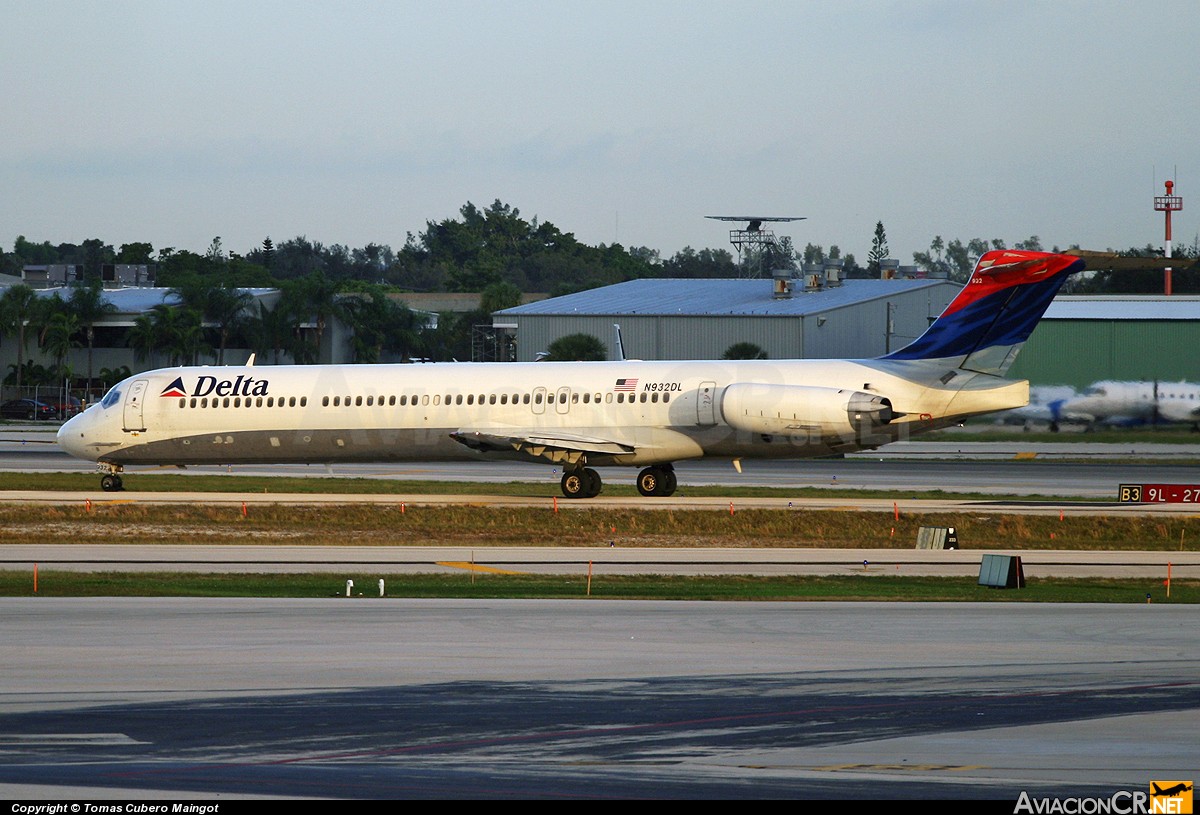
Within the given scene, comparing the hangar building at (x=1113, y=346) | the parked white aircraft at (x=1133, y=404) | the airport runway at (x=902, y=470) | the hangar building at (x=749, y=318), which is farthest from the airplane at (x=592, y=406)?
the hangar building at (x=749, y=318)

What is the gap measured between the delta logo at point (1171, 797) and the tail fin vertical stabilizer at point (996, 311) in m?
22.4

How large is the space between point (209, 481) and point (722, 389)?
15379mm

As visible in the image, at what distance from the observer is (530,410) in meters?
34.5

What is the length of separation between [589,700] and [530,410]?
2204 centimetres

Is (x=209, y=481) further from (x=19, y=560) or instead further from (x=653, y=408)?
(x=19, y=560)

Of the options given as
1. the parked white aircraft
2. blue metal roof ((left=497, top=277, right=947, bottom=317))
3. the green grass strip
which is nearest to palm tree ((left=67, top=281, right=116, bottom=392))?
blue metal roof ((left=497, top=277, right=947, bottom=317))

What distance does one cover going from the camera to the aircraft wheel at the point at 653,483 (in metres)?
34.3

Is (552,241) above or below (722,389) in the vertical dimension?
above

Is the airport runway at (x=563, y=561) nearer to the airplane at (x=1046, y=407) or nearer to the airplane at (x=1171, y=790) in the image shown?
the airplane at (x=1171, y=790)

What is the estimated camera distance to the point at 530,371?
3500 cm

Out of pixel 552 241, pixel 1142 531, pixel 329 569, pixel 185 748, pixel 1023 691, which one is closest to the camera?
pixel 185 748

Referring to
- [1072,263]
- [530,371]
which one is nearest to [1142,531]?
[1072,263]

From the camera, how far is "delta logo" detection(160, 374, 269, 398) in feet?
119

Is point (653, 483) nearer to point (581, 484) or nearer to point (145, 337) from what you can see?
point (581, 484)
